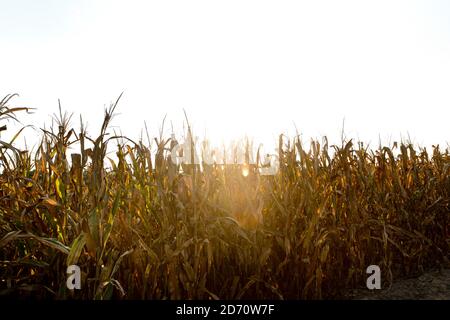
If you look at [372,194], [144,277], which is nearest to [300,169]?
[372,194]

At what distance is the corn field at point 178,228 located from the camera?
6.43ft

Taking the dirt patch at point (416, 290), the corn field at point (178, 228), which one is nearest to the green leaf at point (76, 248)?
the corn field at point (178, 228)

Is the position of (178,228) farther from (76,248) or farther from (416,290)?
(416,290)

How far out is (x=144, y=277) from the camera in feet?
6.64

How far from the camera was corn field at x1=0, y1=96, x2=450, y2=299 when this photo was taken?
1.96 meters

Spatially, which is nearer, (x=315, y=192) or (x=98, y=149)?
(x=98, y=149)

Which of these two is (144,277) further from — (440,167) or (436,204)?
(440,167)

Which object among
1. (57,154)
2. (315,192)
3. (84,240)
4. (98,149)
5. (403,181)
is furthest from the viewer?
(403,181)

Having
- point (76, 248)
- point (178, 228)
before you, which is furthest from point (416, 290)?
point (76, 248)

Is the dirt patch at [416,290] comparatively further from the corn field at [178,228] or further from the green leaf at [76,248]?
the green leaf at [76,248]

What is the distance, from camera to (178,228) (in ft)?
7.01
